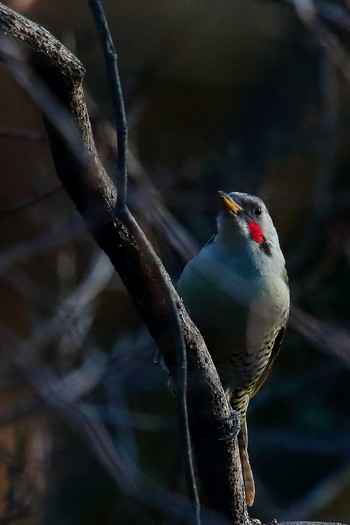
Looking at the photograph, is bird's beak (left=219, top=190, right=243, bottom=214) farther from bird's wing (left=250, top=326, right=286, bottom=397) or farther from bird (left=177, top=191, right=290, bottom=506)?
bird's wing (left=250, top=326, right=286, bottom=397)

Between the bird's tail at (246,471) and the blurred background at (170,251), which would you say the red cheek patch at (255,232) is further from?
the bird's tail at (246,471)

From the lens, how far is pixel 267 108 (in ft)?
27.4

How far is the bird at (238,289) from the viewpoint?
4.01 meters

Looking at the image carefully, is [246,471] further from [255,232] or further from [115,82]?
[115,82]

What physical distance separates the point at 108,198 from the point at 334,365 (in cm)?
477

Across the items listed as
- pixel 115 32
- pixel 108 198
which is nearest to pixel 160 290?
pixel 108 198

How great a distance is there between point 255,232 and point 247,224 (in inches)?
1.9

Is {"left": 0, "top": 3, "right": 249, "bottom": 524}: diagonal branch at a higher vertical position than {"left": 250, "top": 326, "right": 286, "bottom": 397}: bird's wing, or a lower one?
higher

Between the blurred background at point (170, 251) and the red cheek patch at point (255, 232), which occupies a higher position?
the red cheek patch at point (255, 232)

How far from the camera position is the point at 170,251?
17.1 feet

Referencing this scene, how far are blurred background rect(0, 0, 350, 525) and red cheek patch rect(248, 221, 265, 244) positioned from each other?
550mm

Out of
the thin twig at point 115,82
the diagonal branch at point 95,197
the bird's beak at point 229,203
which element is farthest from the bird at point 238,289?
the thin twig at point 115,82

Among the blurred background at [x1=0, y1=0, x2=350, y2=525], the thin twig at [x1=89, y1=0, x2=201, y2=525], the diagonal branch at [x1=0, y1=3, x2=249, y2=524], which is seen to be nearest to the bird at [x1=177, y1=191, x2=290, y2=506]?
the blurred background at [x1=0, y1=0, x2=350, y2=525]

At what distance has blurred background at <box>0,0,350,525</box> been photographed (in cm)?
556
